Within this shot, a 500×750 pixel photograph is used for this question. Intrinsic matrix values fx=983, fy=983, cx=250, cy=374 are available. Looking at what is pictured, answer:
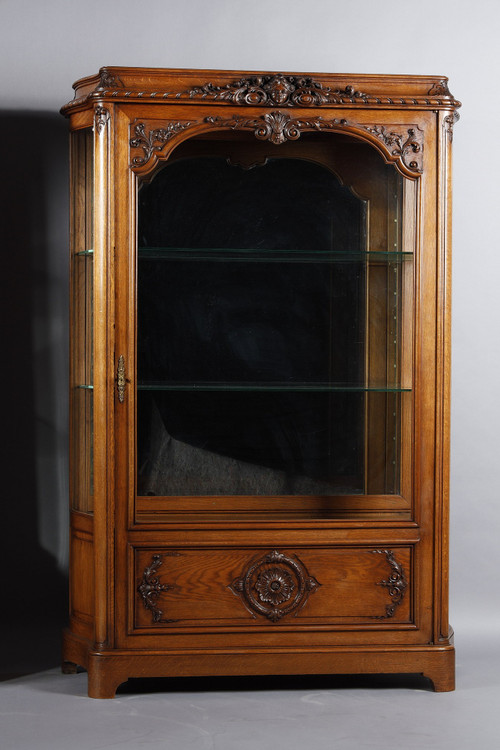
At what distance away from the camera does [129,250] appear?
9.62ft

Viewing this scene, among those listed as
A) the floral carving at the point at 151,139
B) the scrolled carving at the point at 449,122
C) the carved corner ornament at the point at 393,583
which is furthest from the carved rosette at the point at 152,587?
the scrolled carving at the point at 449,122

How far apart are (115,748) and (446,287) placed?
5.33 feet

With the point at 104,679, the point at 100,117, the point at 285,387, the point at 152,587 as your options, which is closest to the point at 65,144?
the point at 100,117

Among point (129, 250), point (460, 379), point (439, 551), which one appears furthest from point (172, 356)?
point (460, 379)

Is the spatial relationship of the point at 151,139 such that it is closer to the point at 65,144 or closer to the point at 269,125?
the point at 269,125

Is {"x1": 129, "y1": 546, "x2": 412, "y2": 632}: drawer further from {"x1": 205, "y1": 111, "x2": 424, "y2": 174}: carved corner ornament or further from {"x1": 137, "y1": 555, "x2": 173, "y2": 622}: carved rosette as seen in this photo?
{"x1": 205, "y1": 111, "x2": 424, "y2": 174}: carved corner ornament

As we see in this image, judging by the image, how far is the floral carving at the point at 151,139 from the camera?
2916mm

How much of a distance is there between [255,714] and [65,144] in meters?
2.10

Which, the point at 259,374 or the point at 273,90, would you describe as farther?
the point at 259,374

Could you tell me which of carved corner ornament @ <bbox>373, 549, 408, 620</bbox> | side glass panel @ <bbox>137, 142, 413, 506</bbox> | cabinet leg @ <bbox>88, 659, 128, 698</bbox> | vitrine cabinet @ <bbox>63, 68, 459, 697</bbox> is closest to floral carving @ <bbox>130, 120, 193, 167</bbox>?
vitrine cabinet @ <bbox>63, 68, 459, 697</bbox>

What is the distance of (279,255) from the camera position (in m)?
3.10

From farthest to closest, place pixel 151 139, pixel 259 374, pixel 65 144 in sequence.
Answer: pixel 65 144
pixel 259 374
pixel 151 139

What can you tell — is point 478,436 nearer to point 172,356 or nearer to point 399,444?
point 399,444

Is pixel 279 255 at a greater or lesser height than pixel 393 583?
greater
